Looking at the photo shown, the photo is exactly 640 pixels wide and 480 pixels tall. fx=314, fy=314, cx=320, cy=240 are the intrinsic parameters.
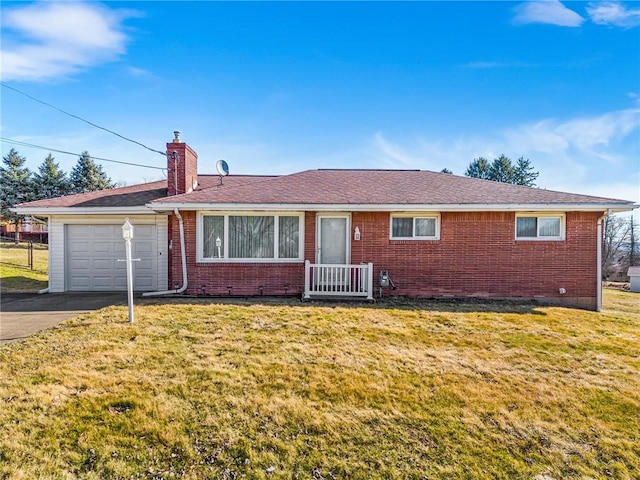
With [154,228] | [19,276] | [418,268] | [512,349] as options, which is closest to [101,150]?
[19,276]

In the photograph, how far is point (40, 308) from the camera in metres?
7.32

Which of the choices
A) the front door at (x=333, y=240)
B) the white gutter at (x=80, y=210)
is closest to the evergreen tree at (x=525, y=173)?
the front door at (x=333, y=240)

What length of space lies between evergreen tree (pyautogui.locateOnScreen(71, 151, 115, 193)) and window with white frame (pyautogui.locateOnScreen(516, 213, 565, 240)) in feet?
113

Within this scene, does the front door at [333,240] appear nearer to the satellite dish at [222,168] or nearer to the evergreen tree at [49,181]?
the satellite dish at [222,168]

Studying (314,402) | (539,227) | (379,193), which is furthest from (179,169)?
(539,227)

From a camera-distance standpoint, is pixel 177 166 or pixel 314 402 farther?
pixel 177 166

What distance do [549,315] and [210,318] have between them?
7.83 meters

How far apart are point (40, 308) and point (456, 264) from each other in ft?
34.7

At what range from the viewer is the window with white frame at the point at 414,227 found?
9031 millimetres

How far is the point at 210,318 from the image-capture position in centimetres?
657

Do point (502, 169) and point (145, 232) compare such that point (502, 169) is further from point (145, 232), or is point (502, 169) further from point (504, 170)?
point (145, 232)

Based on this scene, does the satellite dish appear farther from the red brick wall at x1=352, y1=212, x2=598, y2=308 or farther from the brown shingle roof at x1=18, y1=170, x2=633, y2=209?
the red brick wall at x1=352, y1=212, x2=598, y2=308

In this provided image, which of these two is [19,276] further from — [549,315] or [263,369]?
[549,315]

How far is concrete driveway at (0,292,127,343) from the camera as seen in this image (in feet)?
18.9
